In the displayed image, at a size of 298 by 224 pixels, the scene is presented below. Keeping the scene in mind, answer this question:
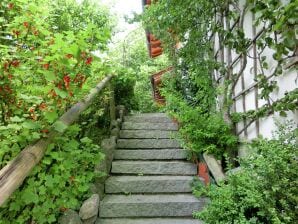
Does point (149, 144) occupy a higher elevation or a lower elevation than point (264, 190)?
lower

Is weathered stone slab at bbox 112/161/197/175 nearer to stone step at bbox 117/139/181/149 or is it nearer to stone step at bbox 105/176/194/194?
stone step at bbox 105/176/194/194

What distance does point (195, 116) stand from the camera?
12.7 feet

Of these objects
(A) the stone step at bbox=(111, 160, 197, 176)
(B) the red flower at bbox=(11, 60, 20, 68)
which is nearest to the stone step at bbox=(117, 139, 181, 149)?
(A) the stone step at bbox=(111, 160, 197, 176)

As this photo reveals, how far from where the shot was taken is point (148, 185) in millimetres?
3564

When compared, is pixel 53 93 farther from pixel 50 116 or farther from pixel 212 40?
pixel 212 40

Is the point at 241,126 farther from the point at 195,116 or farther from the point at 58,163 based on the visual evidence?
the point at 58,163

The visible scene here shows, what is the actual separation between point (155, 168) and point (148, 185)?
394mm

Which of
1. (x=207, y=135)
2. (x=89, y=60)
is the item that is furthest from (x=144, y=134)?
(x=89, y=60)

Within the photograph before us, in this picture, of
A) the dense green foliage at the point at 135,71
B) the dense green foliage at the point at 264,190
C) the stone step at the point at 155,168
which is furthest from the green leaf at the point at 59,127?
the dense green foliage at the point at 135,71

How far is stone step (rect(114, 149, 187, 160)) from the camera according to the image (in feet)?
13.8

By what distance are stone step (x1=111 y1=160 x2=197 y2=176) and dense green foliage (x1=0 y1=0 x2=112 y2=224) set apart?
1.66m

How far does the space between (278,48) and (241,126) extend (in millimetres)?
1778

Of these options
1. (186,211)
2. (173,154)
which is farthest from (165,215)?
(173,154)

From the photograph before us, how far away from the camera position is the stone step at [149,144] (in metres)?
4.51
